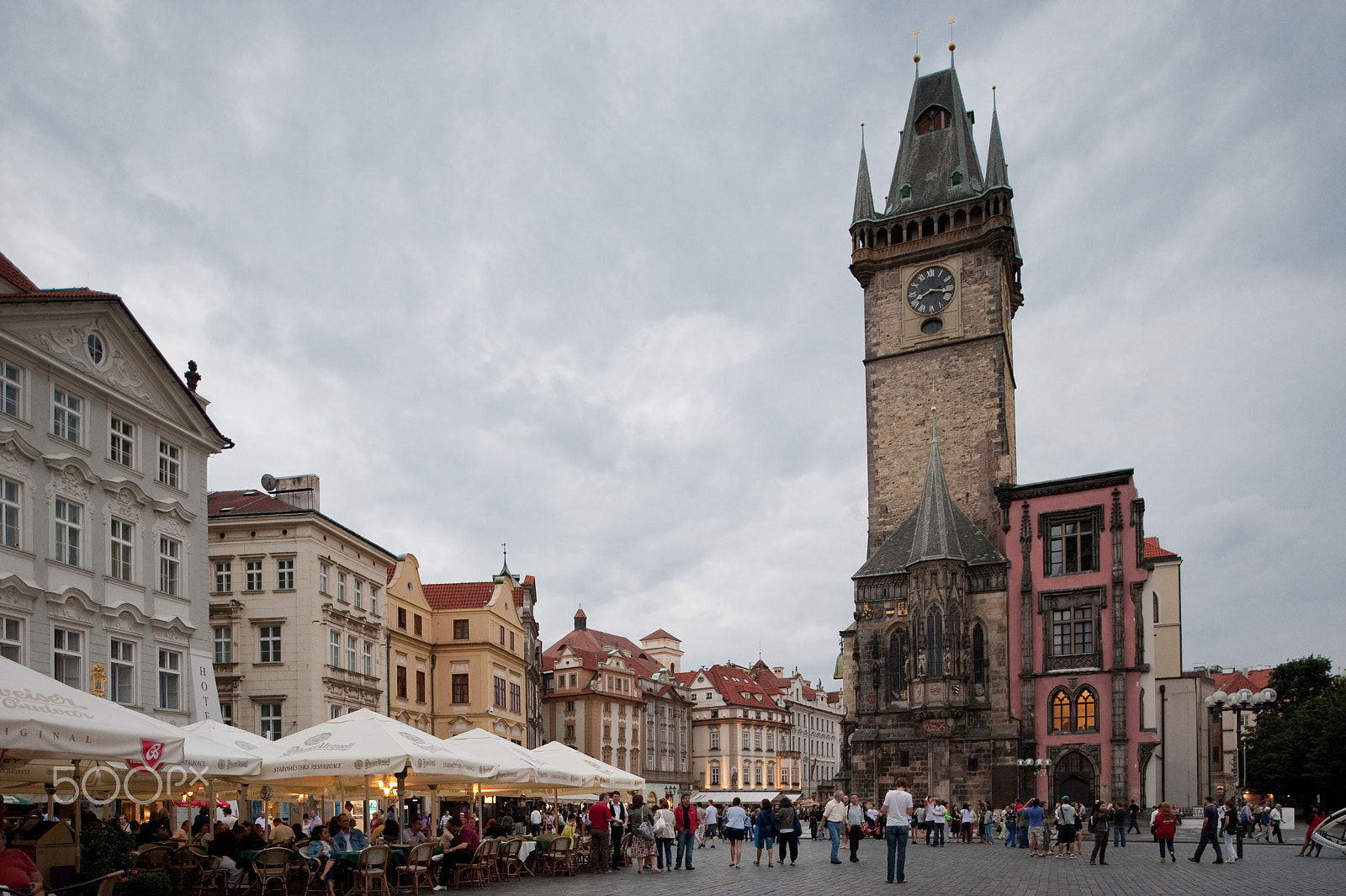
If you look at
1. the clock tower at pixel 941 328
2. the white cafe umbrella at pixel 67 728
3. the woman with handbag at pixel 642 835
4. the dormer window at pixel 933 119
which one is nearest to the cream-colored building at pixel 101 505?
the woman with handbag at pixel 642 835

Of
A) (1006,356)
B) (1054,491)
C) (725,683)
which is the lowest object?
(725,683)

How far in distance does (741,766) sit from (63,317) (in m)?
90.8

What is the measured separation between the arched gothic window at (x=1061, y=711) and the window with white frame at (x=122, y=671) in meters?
36.6

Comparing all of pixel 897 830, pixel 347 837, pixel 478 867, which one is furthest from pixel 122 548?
pixel 897 830

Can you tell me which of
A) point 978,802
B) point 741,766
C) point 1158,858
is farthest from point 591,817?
point 741,766

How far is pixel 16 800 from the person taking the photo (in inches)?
792

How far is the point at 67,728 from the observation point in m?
11.3

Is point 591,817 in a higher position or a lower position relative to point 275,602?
lower

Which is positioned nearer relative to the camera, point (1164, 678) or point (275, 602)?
point (275, 602)

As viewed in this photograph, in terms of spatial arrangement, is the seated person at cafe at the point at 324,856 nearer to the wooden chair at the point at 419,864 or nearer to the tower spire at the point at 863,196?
the wooden chair at the point at 419,864

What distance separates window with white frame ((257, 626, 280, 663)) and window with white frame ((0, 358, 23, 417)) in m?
18.0

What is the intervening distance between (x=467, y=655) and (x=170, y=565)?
27714 mm

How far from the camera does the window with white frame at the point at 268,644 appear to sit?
41938 millimetres

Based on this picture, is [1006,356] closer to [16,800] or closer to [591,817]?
[591,817]
